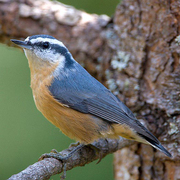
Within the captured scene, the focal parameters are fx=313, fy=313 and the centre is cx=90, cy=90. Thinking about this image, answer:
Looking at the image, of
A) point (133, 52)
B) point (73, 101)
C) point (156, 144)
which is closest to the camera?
point (156, 144)

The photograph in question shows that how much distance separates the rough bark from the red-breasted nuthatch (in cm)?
36

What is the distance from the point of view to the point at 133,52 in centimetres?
338

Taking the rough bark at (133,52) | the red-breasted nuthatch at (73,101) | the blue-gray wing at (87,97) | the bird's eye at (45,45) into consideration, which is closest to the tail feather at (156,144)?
the red-breasted nuthatch at (73,101)

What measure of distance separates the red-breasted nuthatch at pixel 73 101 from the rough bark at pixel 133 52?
36 cm

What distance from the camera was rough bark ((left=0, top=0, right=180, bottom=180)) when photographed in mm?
3070

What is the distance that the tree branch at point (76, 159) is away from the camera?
89.2 inches

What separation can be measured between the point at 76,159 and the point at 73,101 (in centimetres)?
54

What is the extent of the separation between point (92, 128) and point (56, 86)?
54 cm

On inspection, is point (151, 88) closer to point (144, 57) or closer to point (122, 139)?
point (144, 57)

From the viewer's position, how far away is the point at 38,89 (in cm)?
306

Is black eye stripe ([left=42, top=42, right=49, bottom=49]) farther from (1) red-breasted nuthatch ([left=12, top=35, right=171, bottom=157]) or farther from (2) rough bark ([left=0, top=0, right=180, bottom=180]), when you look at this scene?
(2) rough bark ([left=0, top=0, right=180, bottom=180])

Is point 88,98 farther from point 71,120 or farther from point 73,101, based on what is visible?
point 71,120

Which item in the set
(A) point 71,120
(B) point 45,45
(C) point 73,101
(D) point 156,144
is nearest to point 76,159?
(A) point 71,120

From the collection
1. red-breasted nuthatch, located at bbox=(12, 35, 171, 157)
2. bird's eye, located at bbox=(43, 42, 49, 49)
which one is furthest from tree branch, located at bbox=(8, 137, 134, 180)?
bird's eye, located at bbox=(43, 42, 49, 49)
